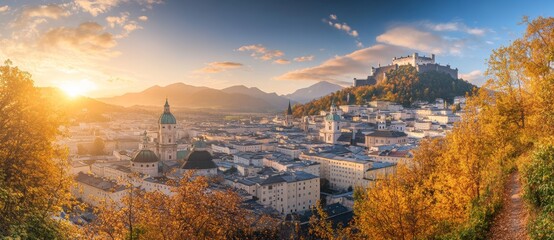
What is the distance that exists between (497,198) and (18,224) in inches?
618

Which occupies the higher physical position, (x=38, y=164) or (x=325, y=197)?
(x=38, y=164)

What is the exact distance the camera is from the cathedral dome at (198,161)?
57.4m

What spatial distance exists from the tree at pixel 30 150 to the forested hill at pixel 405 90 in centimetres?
12939

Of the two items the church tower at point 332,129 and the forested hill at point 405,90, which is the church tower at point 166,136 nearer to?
the church tower at point 332,129

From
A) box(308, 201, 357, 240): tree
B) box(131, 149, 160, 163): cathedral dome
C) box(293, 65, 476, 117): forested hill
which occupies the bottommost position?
box(131, 149, 160, 163): cathedral dome

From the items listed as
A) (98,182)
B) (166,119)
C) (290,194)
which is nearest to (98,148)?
(166,119)

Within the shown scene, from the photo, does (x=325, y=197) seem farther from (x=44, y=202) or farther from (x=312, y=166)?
(x=44, y=202)

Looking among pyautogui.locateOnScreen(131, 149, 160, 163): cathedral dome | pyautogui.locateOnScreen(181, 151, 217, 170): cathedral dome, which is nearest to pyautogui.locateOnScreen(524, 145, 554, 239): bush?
pyautogui.locateOnScreen(181, 151, 217, 170): cathedral dome

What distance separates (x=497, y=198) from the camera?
48.8ft

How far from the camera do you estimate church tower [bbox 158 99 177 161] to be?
62.8m

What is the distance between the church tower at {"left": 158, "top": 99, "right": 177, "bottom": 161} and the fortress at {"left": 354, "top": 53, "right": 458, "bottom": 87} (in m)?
105

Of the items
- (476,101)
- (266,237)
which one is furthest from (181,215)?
(476,101)

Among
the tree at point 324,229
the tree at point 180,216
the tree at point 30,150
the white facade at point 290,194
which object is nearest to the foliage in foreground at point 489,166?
the tree at point 324,229

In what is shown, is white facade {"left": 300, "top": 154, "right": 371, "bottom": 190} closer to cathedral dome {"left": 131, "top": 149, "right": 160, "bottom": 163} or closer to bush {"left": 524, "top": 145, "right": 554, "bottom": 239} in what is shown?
cathedral dome {"left": 131, "top": 149, "right": 160, "bottom": 163}
